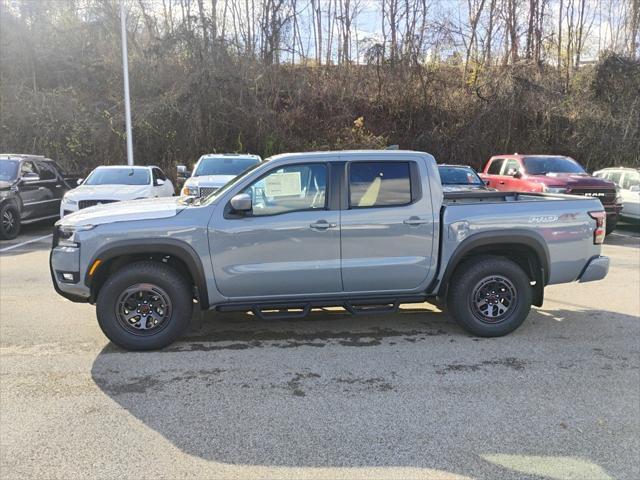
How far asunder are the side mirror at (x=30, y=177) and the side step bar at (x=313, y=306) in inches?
370

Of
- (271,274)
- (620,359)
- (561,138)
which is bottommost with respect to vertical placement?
(620,359)

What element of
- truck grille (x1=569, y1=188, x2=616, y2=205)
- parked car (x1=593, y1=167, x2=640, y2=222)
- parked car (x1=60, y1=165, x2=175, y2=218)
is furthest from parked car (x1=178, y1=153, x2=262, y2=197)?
parked car (x1=593, y1=167, x2=640, y2=222)

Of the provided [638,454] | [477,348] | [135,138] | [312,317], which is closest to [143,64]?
[135,138]

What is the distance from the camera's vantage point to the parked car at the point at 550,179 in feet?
39.1

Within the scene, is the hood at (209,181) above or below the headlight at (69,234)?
above

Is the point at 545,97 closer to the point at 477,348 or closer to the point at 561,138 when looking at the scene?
the point at 561,138

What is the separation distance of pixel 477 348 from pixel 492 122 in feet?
62.8

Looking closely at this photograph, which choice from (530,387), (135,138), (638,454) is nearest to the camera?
(638,454)

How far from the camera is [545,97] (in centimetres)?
2262

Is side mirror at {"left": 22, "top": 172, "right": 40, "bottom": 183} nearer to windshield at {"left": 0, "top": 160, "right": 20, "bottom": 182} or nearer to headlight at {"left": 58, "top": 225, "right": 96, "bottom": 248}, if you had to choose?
windshield at {"left": 0, "top": 160, "right": 20, "bottom": 182}

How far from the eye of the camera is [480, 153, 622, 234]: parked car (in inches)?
470

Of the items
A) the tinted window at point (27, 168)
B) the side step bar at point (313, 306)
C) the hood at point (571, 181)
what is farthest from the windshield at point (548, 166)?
the tinted window at point (27, 168)

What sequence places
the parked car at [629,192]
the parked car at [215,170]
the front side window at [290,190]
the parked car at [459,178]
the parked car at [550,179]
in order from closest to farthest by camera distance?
the front side window at [290,190] < the parked car at [215,170] < the parked car at [550,179] < the parked car at [459,178] < the parked car at [629,192]

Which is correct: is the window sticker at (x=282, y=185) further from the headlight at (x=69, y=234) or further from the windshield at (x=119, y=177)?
the windshield at (x=119, y=177)
